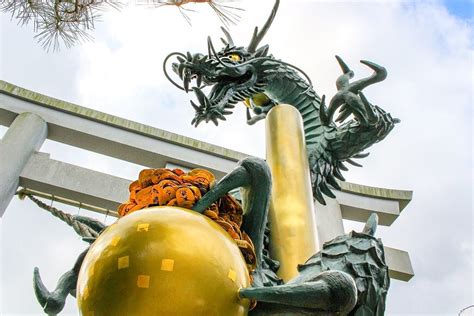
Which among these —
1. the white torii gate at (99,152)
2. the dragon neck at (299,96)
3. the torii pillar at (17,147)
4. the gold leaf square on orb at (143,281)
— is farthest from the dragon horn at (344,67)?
the torii pillar at (17,147)

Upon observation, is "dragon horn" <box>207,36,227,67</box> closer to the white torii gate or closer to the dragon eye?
the dragon eye

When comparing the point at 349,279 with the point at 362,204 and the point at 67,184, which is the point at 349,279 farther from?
the point at 362,204

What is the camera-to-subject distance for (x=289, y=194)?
94 centimetres

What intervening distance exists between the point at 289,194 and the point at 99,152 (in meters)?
3.65

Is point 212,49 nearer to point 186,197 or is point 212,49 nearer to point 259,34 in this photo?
point 259,34

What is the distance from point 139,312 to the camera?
485 millimetres

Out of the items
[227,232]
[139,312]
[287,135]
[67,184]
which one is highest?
[67,184]

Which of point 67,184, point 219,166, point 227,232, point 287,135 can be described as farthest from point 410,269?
point 227,232

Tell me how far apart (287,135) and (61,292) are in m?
0.63

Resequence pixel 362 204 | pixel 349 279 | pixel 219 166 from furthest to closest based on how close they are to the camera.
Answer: pixel 362 204, pixel 219 166, pixel 349 279

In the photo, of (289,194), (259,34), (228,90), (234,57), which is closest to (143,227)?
(289,194)

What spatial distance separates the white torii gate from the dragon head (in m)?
2.79

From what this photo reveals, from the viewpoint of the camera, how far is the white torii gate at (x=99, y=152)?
3.66m

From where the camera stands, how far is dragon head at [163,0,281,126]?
1.05m
